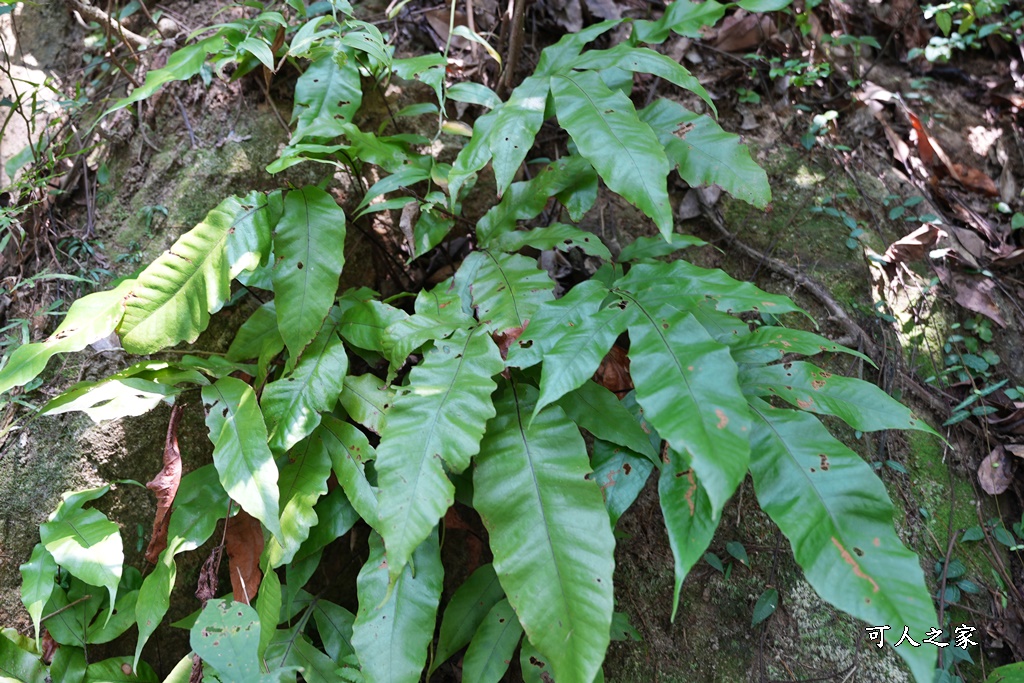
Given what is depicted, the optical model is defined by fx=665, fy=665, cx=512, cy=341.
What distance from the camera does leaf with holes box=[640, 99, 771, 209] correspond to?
159cm

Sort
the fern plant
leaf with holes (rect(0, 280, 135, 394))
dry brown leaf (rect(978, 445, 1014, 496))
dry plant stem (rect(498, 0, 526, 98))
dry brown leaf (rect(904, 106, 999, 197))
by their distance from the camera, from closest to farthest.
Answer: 1. the fern plant
2. leaf with holes (rect(0, 280, 135, 394))
3. dry brown leaf (rect(978, 445, 1014, 496))
4. dry plant stem (rect(498, 0, 526, 98))
5. dry brown leaf (rect(904, 106, 999, 197))

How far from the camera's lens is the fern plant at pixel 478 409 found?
1146 mm

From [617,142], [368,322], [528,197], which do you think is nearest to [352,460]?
[368,322]

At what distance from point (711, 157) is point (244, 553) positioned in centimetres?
151

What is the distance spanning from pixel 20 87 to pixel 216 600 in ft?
6.56

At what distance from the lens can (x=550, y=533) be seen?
50.1 inches

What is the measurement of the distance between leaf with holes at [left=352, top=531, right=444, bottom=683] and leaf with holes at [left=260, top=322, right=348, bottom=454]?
31cm

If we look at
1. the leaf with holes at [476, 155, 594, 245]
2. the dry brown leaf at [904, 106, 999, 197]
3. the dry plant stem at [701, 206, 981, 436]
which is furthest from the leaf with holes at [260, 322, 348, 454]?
the dry brown leaf at [904, 106, 999, 197]

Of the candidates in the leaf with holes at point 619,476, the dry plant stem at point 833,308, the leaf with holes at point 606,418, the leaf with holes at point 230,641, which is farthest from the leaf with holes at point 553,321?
the dry plant stem at point 833,308

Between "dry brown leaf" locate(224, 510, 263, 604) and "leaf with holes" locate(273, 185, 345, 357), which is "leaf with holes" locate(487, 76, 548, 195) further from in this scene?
"dry brown leaf" locate(224, 510, 263, 604)

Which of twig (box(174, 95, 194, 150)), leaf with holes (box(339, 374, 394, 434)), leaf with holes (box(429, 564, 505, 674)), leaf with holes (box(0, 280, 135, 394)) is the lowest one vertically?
leaf with holes (box(429, 564, 505, 674))

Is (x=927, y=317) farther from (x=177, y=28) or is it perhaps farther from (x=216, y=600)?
(x=177, y=28)

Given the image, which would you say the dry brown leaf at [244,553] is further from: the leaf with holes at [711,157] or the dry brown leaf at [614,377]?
the leaf with holes at [711,157]

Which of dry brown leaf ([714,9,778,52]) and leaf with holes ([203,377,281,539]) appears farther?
dry brown leaf ([714,9,778,52])
